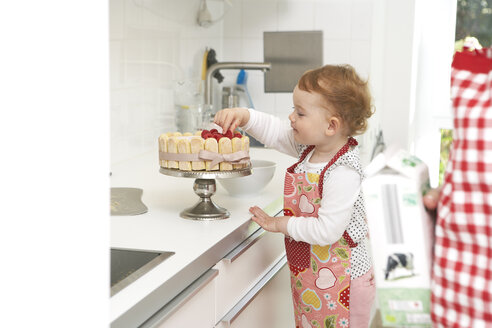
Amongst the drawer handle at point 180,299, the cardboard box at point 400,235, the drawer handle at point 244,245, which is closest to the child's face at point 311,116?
the drawer handle at point 244,245

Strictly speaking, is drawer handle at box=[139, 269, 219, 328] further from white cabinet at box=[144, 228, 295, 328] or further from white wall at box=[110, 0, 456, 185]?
white wall at box=[110, 0, 456, 185]

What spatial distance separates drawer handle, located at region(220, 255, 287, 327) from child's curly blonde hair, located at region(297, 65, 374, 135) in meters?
0.45

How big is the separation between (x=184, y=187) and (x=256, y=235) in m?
→ 0.33

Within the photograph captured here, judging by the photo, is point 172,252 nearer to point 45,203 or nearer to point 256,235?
point 256,235

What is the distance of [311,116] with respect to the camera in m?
1.48

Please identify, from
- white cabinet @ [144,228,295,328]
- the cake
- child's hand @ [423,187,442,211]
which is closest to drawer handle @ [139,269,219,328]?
white cabinet @ [144,228,295,328]

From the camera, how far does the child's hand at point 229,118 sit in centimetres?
162

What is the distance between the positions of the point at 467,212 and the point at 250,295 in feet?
2.78

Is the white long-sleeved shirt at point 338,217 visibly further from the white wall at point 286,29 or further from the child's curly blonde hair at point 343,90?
the white wall at point 286,29

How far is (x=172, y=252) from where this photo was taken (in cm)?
123

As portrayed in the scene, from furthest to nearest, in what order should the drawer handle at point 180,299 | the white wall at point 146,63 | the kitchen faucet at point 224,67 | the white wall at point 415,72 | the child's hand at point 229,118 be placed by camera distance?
the white wall at point 415,72
the kitchen faucet at point 224,67
the white wall at point 146,63
the child's hand at point 229,118
the drawer handle at point 180,299

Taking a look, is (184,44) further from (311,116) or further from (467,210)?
(467,210)

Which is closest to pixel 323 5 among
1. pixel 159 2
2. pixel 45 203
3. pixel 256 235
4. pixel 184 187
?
pixel 159 2

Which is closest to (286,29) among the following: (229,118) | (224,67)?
(224,67)
